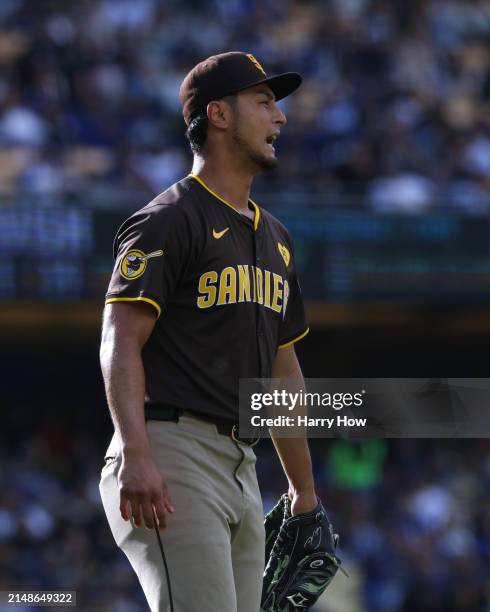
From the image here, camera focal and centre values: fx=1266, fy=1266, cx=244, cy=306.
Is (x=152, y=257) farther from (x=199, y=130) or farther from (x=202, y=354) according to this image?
(x=199, y=130)

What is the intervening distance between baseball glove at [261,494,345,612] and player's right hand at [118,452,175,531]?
715 millimetres

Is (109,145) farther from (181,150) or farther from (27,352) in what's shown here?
(27,352)

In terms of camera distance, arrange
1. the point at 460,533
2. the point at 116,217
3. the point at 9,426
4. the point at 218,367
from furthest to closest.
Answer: the point at 9,426 < the point at 460,533 < the point at 116,217 < the point at 218,367

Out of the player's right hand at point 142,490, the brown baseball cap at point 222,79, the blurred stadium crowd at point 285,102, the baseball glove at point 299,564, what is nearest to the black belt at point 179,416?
the player's right hand at point 142,490

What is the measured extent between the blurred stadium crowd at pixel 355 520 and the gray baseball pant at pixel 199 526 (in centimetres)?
584

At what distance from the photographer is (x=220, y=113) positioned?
3.39 meters

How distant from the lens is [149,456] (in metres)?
2.91

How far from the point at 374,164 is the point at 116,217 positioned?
98.6 inches

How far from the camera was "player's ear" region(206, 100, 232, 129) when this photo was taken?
338 cm

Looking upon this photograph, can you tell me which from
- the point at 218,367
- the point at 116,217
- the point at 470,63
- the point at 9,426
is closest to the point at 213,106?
the point at 218,367

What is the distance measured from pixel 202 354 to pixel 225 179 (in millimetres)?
515

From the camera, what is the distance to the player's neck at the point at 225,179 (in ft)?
11.1
